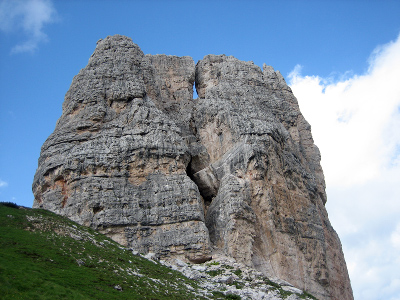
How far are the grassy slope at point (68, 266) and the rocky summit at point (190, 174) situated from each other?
16.6 ft

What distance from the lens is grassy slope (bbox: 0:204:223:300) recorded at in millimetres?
27422

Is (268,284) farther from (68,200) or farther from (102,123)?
(102,123)

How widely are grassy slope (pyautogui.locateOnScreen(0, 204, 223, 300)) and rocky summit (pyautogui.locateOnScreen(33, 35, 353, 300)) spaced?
505 centimetres

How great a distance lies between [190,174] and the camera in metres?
A: 54.3

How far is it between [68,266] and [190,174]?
23.6 meters

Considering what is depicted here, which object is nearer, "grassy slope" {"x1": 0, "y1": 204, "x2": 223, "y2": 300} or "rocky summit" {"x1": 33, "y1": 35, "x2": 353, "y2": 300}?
"grassy slope" {"x1": 0, "y1": 204, "x2": 223, "y2": 300}

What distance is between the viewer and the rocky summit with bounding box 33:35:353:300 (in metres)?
44.6

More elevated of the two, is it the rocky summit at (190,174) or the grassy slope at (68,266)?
the rocky summit at (190,174)

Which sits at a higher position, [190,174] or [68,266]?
[190,174]

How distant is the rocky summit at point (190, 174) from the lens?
44594 millimetres

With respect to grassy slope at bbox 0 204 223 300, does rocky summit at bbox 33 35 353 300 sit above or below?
above

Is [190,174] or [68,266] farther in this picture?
[190,174]

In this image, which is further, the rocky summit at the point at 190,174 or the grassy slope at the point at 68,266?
the rocky summit at the point at 190,174

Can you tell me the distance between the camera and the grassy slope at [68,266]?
2742cm
